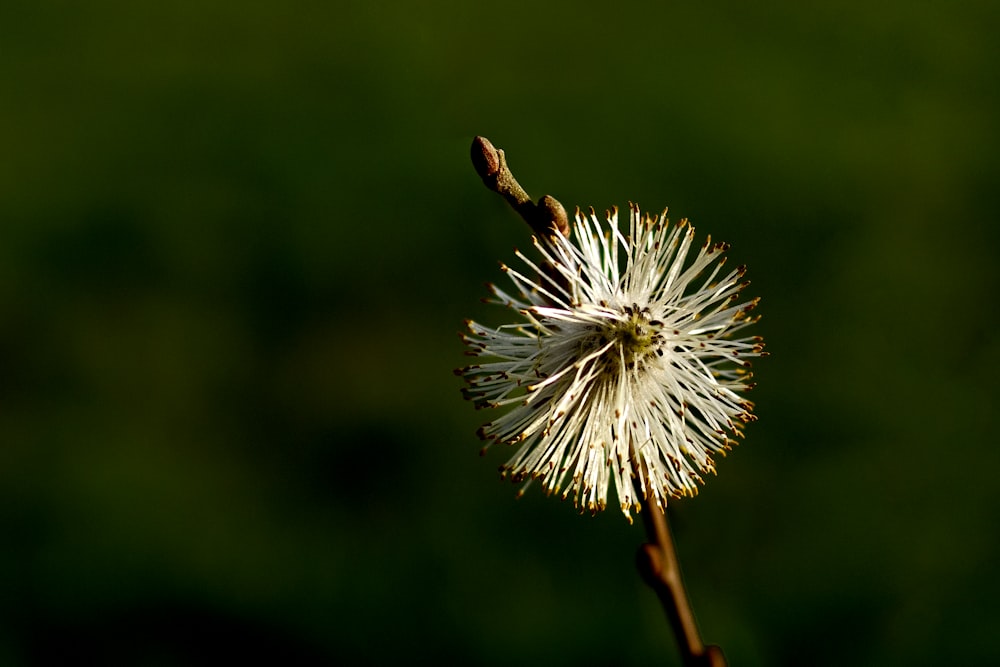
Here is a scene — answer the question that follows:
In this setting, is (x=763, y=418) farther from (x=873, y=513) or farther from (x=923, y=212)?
(x=923, y=212)

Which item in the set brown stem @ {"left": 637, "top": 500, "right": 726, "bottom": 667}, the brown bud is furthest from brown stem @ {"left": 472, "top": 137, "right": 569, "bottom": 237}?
brown stem @ {"left": 637, "top": 500, "right": 726, "bottom": 667}

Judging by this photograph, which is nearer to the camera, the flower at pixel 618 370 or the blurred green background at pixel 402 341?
the flower at pixel 618 370

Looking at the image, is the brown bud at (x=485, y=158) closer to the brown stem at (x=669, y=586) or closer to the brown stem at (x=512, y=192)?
the brown stem at (x=512, y=192)

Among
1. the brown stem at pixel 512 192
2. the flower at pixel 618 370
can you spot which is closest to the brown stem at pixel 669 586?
the flower at pixel 618 370

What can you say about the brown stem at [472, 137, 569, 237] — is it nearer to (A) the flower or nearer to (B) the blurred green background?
(A) the flower

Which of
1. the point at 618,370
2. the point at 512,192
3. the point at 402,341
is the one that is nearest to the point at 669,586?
the point at 618,370
